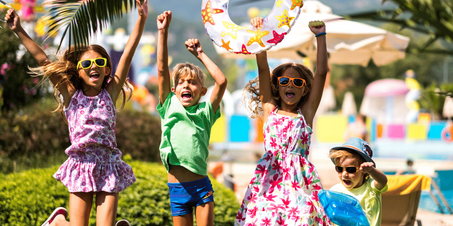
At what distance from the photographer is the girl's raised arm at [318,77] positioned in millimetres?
3082

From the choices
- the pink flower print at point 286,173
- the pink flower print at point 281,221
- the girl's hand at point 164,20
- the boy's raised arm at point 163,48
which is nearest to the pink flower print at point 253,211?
the pink flower print at point 281,221

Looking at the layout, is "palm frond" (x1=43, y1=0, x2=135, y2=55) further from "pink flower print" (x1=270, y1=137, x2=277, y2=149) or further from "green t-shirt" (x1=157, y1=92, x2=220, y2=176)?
"pink flower print" (x1=270, y1=137, x2=277, y2=149)

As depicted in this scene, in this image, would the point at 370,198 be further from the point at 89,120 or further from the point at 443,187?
the point at 443,187

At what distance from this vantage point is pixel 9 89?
7.94 m

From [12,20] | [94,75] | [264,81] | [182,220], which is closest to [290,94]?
[264,81]

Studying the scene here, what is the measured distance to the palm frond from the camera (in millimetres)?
3395

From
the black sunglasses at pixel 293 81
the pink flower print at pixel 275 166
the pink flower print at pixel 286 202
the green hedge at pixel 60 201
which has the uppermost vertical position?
the black sunglasses at pixel 293 81

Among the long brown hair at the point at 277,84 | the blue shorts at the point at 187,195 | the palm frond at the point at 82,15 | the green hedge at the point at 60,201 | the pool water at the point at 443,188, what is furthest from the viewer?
the pool water at the point at 443,188

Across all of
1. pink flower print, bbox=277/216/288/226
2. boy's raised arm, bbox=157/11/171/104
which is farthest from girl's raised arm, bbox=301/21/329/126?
boy's raised arm, bbox=157/11/171/104

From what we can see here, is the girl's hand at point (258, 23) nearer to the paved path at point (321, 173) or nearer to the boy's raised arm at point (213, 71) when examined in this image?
the boy's raised arm at point (213, 71)

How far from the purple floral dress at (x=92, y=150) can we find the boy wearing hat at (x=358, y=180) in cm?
148

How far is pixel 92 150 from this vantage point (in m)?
3.07

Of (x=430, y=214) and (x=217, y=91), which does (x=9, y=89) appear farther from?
(x=430, y=214)

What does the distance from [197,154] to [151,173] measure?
2.21 metres
